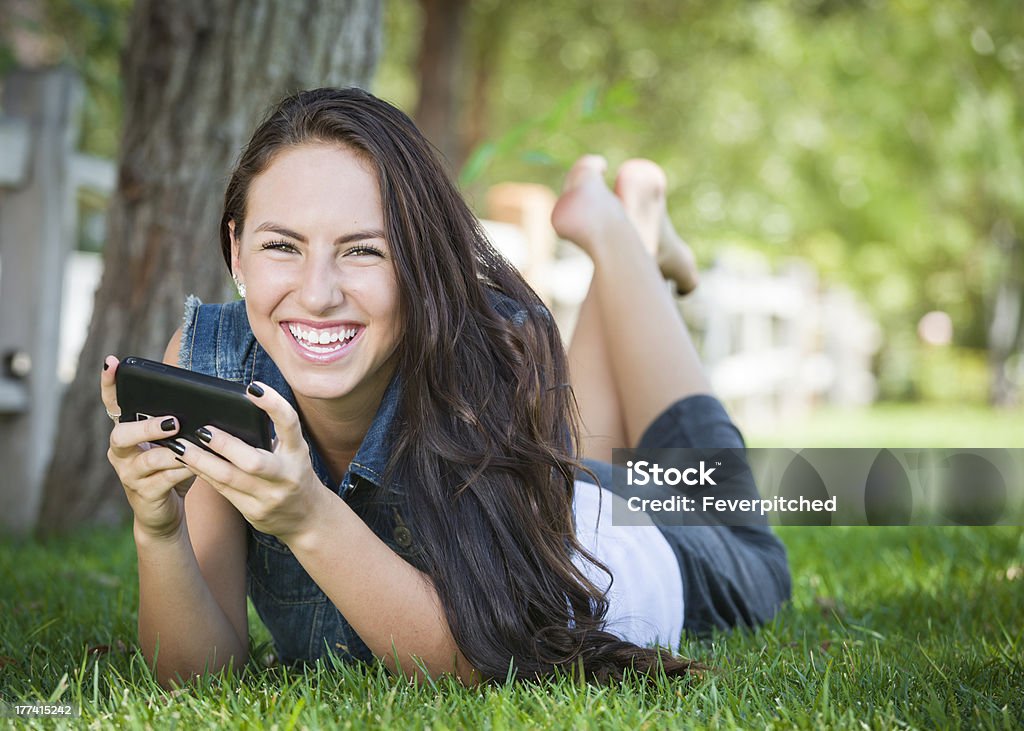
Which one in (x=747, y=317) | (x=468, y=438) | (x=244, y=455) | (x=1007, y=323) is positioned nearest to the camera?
(x=244, y=455)

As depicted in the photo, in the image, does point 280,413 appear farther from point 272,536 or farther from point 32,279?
point 32,279

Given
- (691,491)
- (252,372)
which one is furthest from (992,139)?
(252,372)

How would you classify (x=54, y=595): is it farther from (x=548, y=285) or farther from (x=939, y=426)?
(x=939, y=426)

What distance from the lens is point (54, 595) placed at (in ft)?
8.09

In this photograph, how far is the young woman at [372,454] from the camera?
165cm

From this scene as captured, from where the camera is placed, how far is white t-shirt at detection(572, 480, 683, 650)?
2.09 meters

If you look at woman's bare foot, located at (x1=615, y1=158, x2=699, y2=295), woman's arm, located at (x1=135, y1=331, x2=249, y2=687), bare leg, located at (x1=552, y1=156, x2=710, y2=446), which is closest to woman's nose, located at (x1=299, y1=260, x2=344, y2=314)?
woman's arm, located at (x1=135, y1=331, x2=249, y2=687)

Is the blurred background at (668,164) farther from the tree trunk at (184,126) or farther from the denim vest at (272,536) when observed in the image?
the denim vest at (272,536)

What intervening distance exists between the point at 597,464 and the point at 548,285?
421 centimetres

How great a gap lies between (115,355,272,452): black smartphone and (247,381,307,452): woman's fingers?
0.01 metres

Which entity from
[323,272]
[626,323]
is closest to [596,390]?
[626,323]

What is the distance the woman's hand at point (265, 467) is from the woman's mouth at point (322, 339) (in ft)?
0.81

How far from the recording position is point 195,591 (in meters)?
1.77

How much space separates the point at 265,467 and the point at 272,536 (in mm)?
549
